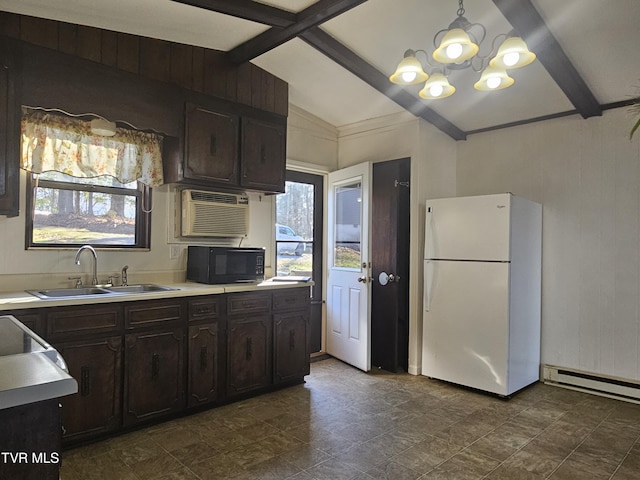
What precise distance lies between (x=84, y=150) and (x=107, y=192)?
36 centimetres

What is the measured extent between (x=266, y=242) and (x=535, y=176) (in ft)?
8.59

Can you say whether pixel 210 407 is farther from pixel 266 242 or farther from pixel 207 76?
pixel 207 76

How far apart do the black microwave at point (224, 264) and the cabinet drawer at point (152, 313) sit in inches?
16.4

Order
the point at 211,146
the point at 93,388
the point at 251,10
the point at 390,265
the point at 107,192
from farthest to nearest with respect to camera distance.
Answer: the point at 390,265 < the point at 211,146 < the point at 107,192 < the point at 251,10 < the point at 93,388

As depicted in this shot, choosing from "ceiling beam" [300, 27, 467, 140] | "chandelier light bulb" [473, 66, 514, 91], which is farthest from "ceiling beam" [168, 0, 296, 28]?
"chandelier light bulb" [473, 66, 514, 91]

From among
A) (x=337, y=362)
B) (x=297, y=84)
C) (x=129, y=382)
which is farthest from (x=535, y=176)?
(x=129, y=382)

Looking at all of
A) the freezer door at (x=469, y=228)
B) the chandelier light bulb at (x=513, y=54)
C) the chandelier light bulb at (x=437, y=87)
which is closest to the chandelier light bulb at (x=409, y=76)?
the chandelier light bulb at (x=437, y=87)

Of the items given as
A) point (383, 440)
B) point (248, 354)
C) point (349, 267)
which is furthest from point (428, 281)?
point (248, 354)

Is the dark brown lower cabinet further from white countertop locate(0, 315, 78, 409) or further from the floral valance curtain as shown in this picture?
white countertop locate(0, 315, 78, 409)

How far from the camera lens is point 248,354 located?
3.31 metres

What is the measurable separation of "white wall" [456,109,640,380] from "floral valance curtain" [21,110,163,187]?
330cm

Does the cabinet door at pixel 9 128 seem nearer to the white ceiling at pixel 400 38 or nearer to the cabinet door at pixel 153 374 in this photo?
the white ceiling at pixel 400 38

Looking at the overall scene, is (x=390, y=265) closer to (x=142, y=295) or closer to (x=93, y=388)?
(x=142, y=295)

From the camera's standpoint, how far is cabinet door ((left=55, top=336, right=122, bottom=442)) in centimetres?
244
